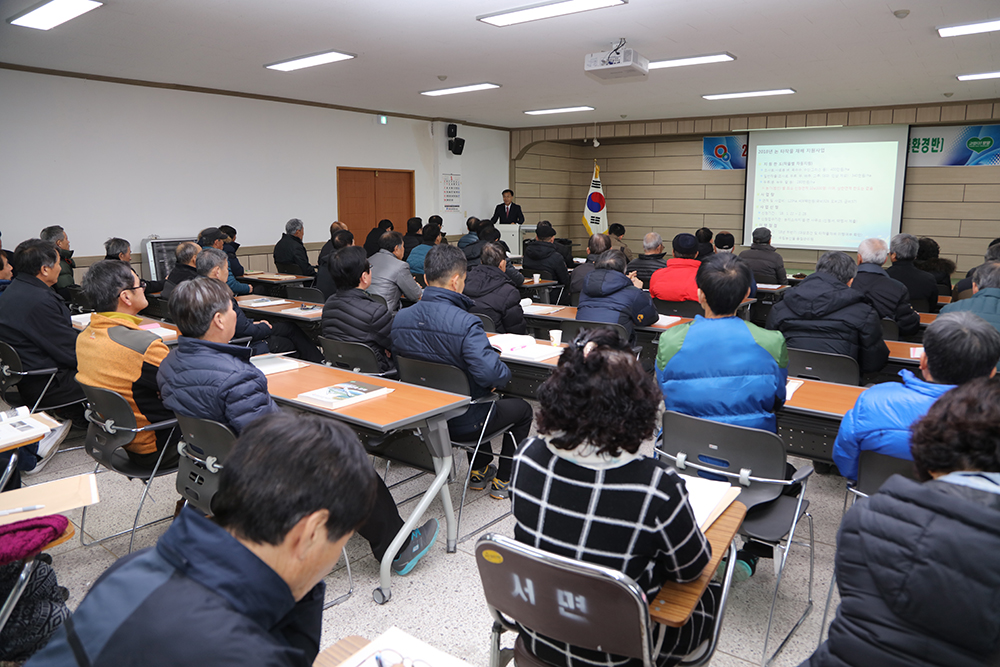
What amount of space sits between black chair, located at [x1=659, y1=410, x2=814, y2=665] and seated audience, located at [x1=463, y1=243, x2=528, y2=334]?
247cm

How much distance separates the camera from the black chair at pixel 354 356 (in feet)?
11.6

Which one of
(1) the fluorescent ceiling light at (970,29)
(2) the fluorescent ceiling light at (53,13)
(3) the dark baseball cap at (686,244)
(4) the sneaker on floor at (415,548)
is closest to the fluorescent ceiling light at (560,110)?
(3) the dark baseball cap at (686,244)

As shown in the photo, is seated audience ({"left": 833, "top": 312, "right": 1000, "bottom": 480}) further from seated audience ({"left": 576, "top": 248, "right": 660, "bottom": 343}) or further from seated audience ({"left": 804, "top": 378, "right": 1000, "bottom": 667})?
seated audience ({"left": 576, "top": 248, "right": 660, "bottom": 343})

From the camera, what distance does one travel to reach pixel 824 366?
131 inches

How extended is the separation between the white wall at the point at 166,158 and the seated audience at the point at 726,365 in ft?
22.6

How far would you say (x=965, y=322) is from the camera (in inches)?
73.0

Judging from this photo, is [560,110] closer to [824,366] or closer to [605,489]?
[824,366]

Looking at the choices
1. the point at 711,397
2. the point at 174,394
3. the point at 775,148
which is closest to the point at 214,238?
the point at 174,394

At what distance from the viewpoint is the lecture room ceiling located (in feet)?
15.0

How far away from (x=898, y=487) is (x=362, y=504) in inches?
37.6

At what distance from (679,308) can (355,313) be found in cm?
304

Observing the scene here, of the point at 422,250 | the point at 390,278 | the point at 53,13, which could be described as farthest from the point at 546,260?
the point at 53,13

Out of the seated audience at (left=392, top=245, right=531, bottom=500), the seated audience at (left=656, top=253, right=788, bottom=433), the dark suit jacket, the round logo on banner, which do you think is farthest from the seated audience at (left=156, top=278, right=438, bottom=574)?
the round logo on banner

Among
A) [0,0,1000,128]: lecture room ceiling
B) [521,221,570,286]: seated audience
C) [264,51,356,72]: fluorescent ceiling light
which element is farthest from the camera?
[521,221,570,286]: seated audience
